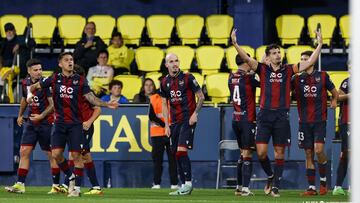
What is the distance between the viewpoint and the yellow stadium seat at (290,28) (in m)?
17.9

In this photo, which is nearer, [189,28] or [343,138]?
[343,138]

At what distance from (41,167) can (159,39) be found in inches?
184

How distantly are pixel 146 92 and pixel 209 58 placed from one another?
2.69m

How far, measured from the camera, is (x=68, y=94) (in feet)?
33.9

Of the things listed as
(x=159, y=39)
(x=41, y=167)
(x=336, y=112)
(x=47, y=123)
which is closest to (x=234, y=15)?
(x=159, y=39)

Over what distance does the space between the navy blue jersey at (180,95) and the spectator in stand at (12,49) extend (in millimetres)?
6086

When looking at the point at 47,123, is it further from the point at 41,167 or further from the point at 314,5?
the point at 314,5

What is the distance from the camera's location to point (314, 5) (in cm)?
1959

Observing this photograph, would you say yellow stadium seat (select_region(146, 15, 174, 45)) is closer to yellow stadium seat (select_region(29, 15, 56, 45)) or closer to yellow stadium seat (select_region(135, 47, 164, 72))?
yellow stadium seat (select_region(135, 47, 164, 72))

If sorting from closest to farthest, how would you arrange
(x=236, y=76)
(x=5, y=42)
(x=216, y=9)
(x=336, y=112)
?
1. (x=236, y=76)
2. (x=336, y=112)
3. (x=5, y=42)
4. (x=216, y=9)

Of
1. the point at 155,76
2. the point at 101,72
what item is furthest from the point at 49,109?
the point at 155,76

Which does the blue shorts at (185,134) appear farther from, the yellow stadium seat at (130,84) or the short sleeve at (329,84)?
the yellow stadium seat at (130,84)

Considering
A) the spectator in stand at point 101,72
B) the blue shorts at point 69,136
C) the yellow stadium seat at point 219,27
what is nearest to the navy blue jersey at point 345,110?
the blue shorts at point 69,136

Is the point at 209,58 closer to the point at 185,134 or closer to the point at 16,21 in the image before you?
the point at 16,21
